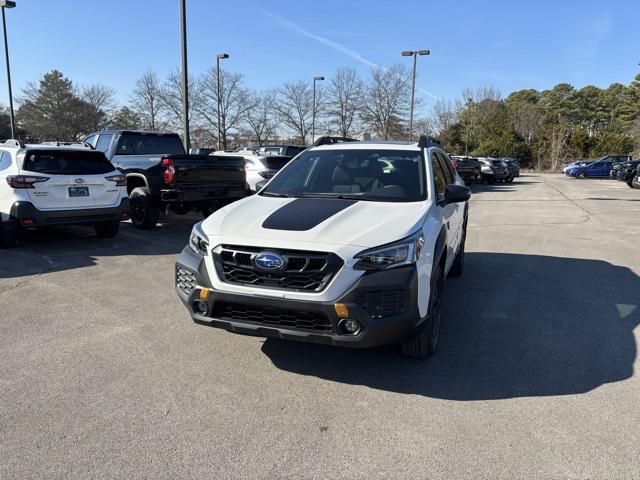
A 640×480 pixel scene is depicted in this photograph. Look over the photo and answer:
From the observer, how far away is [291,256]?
328 cm

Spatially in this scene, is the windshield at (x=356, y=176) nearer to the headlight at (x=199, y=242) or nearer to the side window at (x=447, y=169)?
the side window at (x=447, y=169)

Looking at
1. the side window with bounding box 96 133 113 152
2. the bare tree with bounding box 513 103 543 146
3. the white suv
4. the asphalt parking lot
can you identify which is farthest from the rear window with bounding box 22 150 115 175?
the bare tree with bounding box 513 103 543 146

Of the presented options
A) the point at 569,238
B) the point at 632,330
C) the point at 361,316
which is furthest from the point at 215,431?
the point at 569,238

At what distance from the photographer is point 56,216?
7.58m

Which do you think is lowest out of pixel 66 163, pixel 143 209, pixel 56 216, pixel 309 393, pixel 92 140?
pixel 309 393

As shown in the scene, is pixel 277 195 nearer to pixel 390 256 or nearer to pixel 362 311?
pixel 390 256

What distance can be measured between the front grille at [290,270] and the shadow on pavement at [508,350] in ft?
2.77

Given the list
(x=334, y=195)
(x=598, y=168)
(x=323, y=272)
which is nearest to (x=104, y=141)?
(x=334, y=195)

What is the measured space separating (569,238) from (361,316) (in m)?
8.33

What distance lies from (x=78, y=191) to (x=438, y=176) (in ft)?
19.3

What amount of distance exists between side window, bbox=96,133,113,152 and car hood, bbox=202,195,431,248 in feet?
25.9

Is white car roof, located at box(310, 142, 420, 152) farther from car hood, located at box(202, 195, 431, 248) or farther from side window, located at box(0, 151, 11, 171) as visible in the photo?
side window, located at box(0, 151, 11, 171)

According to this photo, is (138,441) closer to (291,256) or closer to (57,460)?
(57,460)

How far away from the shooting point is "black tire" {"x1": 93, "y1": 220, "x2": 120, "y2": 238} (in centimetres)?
895
